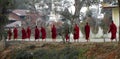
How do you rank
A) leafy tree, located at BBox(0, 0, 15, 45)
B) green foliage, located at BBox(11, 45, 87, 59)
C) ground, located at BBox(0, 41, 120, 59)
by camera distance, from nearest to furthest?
ground, located at BBox(0, 41, 120, 59) → green foliage, located at BBox(11, 45, 87, 59) → leafy tree, located at BBox(0, 0, 15, 45)

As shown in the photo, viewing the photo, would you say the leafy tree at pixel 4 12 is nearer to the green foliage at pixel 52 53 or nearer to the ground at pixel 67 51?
the ground at pixel 67 51

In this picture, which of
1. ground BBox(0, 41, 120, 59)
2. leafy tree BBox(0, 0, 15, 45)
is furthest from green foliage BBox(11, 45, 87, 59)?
leafy tree BBox(0, 0, 15, 45)

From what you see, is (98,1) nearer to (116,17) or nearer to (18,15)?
(116,17)

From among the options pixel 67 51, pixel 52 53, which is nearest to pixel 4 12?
pixel 52 53

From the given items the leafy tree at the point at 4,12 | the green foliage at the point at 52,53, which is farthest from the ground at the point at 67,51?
the leafy tree at the point at 4,12

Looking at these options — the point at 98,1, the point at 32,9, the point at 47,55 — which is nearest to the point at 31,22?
the point at 32,9

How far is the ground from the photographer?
47.6ft

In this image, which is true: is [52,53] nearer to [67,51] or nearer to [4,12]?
[67,51]

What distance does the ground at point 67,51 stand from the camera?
47.6 ft

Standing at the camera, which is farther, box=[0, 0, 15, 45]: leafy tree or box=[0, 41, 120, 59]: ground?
box=[0, 0, 15, 45]: leafy tree

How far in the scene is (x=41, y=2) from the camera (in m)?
42.7

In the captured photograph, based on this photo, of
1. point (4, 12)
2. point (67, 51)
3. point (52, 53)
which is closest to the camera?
point (67, 51)

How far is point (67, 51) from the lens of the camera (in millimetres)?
15836

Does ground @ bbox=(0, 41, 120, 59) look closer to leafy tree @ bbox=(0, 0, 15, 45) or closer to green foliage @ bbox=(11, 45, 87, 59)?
green foliage @ bbox=(11, 45, 87, 59)
